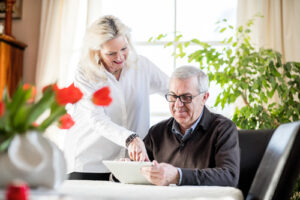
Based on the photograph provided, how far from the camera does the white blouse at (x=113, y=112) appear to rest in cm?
236

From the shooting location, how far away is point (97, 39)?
231 cm

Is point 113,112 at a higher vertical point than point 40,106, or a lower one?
lower

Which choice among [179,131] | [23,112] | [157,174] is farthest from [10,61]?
[23,112]

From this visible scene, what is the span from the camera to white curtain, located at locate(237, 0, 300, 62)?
359cm

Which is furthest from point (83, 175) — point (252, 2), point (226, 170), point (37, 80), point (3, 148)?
point (252, 2)

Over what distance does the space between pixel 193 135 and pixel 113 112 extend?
1.66 feet

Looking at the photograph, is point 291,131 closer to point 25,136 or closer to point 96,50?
point 25,136

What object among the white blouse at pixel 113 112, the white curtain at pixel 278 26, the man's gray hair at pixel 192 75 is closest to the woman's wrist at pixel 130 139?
the white blouse at pixel 113 112

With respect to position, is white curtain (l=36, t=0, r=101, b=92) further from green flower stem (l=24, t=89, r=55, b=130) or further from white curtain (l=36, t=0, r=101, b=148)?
green flower stem (l=24, t=89, r=55, b=130)

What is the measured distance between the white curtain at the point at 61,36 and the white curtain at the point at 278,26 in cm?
137

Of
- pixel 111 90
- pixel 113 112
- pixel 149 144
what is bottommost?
pixel 149 144

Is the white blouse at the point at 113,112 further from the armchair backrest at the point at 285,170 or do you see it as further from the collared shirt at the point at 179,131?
the armchair backrest at the point at 285,170

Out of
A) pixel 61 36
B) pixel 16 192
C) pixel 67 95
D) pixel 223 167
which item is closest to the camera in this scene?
pixel 16 192

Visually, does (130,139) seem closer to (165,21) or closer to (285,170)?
(285,170)
